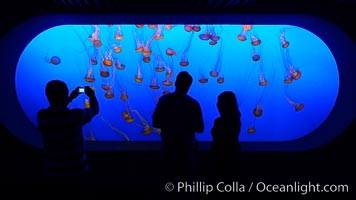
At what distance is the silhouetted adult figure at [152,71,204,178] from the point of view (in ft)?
8.30

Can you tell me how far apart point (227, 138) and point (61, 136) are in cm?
123

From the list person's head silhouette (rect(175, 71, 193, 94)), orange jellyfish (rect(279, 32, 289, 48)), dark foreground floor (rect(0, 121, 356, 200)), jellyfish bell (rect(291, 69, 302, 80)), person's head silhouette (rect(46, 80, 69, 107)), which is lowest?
dark foreground floor (rect(0, 121, 356, 200))

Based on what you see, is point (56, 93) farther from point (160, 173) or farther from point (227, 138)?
point (160, 173)

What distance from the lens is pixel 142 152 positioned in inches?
143

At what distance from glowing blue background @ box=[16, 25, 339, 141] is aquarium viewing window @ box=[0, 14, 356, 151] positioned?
0.7 inches

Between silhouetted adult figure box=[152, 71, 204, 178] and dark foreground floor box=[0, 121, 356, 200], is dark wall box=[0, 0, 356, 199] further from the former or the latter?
silhouetted adult figure box=[152, 71, 204, 178]

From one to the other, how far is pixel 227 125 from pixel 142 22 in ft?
5.93

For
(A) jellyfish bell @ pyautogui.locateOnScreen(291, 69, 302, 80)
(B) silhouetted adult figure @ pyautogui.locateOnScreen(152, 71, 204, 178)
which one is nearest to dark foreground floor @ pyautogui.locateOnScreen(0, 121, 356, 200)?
(B) silhouetted adult figure @ pyautogui.locateOnScreen(152, 71, 204, 178)

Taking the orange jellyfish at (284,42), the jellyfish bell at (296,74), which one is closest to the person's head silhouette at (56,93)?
the orange jellyfish at (284,42)

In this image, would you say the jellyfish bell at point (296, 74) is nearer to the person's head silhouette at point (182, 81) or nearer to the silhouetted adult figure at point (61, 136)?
the person's head silhouette at point (182, 81)


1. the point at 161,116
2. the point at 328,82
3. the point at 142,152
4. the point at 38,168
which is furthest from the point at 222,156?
the point at 328,82

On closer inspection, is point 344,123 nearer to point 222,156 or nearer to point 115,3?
point 222,156

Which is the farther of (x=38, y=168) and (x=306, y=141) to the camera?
(x=306, y=141)

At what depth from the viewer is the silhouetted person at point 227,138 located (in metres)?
2.45
